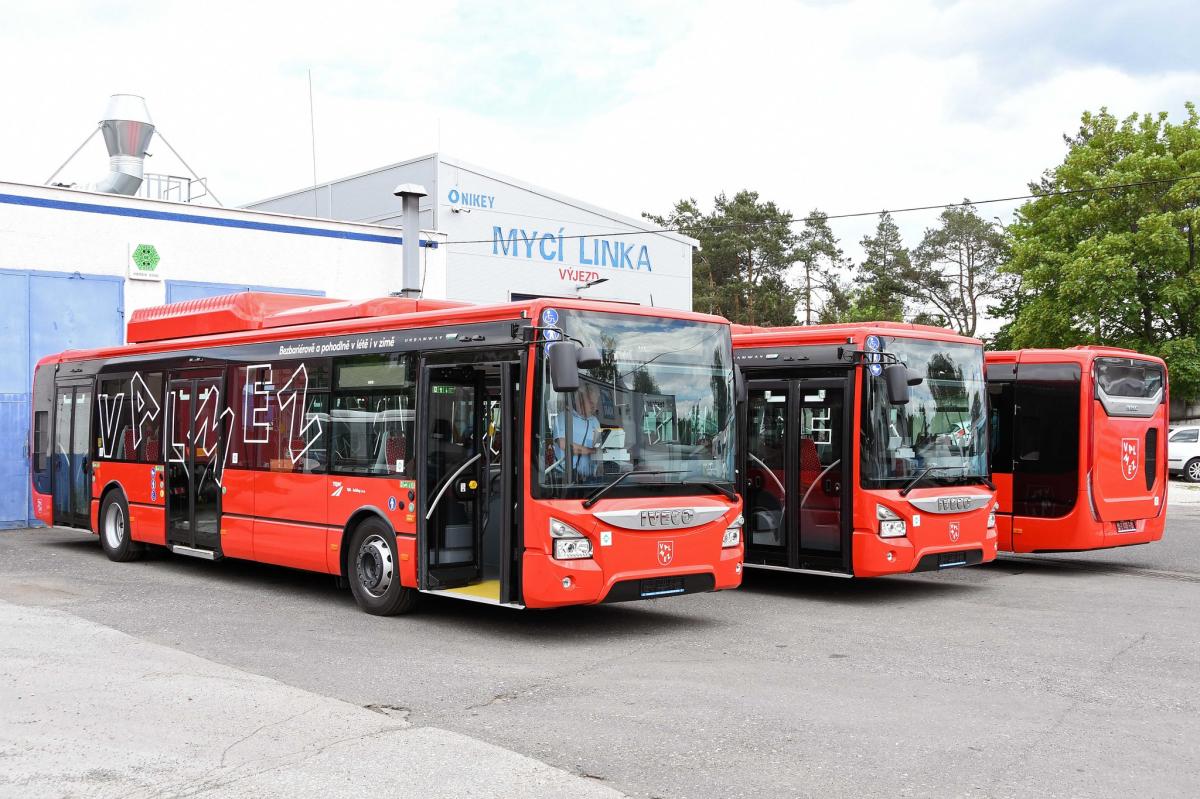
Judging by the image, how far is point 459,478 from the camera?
10.5m

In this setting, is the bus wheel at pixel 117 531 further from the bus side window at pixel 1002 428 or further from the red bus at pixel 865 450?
the bus side window at pixel 1002 428

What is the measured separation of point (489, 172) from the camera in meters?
32.5

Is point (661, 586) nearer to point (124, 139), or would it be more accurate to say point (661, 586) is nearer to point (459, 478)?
point (459, 478)

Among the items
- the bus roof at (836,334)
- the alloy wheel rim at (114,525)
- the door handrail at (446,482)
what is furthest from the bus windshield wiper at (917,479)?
the alloy wheel rim at (114,525)

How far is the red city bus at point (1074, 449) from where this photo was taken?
47.6ft

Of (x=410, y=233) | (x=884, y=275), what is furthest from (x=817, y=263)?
(x=410, y=233)

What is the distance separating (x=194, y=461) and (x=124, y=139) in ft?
50.9

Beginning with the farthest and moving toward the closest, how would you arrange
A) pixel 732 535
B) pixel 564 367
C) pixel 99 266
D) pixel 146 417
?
pixel 99 266
pixel 146 417
pixel 732 535
pixel 564 367

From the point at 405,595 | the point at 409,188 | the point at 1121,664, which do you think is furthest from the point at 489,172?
the point at 1121,664

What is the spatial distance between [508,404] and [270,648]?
265 centimetres

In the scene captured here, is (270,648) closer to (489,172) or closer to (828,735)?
(828,735)

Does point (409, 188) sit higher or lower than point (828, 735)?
higher

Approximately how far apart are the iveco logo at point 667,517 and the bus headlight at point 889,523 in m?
2.75

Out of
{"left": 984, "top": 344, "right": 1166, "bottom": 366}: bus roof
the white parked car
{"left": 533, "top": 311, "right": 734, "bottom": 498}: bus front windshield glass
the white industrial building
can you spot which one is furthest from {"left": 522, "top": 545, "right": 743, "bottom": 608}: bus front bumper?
the white parked car
